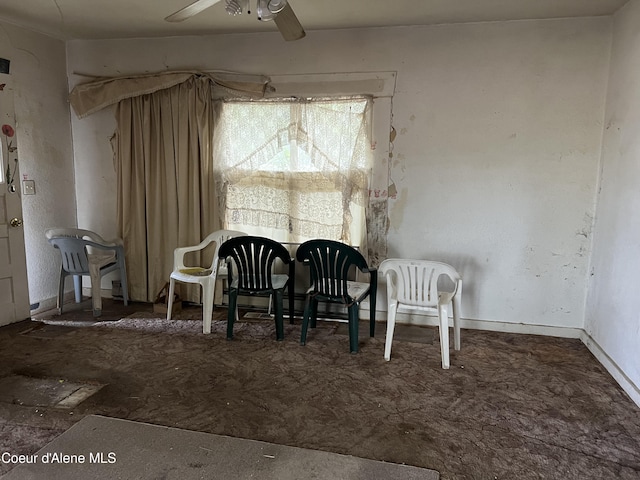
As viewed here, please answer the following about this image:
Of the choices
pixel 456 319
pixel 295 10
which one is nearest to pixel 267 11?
pixel 295 10

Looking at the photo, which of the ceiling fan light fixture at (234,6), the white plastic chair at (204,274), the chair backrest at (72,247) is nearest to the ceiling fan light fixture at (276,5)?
the ceiling fan light fixture at (234,6)

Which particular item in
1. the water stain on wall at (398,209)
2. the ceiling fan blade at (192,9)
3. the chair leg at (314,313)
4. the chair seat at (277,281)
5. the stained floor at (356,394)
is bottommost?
the stained floor at (356,394)

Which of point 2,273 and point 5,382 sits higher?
point 2,273

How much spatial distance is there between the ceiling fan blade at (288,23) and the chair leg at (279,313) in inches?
71.5

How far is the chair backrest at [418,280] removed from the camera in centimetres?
320

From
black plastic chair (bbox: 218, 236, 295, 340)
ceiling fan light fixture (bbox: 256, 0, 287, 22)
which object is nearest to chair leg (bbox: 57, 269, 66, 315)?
black plastic chair (bbox: 218, 236, 295, 340)

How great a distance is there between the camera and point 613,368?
3031 mm

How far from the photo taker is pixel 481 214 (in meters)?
3.80

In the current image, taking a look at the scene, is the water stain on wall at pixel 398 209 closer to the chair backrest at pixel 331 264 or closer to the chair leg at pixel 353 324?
the chair backrest at pixel 331 264

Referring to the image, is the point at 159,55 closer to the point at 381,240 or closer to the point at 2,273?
the point at 2,273

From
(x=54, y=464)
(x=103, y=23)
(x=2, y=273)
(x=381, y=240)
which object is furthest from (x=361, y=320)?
(x=103, y=23)

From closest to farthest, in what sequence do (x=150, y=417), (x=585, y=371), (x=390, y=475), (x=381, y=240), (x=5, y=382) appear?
(x=390, y=475)
(x=150, y=417)
(x=5, y=382)
(x=585, y=371)
(x=381, y=240)

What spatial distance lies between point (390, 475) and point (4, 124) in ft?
12.8

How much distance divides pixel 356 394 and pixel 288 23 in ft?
7.18
